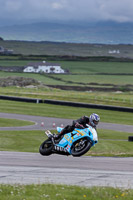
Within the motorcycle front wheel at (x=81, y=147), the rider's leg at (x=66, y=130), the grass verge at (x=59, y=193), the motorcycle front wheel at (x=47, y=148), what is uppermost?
the rider's leg at (x=66, y=130)

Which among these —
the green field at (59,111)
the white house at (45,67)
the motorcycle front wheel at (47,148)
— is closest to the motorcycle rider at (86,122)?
the motorcycle front wheel at (47,148)

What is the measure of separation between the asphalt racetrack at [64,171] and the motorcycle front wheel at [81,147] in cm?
104

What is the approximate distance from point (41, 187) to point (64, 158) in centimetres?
964

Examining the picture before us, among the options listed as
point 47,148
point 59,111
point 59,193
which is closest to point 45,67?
point 59,111

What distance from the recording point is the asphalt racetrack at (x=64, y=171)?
18.5 meters

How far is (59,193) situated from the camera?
15578 millimetres

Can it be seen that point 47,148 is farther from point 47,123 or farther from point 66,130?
point 47,123

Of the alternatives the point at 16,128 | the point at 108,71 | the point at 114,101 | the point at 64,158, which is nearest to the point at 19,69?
the point at 108,71

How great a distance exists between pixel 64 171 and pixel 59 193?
541 cm

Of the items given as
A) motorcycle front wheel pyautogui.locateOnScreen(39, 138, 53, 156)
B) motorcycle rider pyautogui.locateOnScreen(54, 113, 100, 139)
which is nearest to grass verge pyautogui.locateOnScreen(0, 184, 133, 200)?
motorcycle rider pyautogui.locateOnScreen(54, 113, 100, 139)

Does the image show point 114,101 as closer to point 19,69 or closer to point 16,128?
point 16,128

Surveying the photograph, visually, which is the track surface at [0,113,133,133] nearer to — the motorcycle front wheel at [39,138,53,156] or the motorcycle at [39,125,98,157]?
the motorcycle front wheel at [39,138,53,156]

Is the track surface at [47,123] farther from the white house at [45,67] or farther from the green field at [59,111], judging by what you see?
the white house at [45,67]

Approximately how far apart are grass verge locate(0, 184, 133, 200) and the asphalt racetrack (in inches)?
46.2
